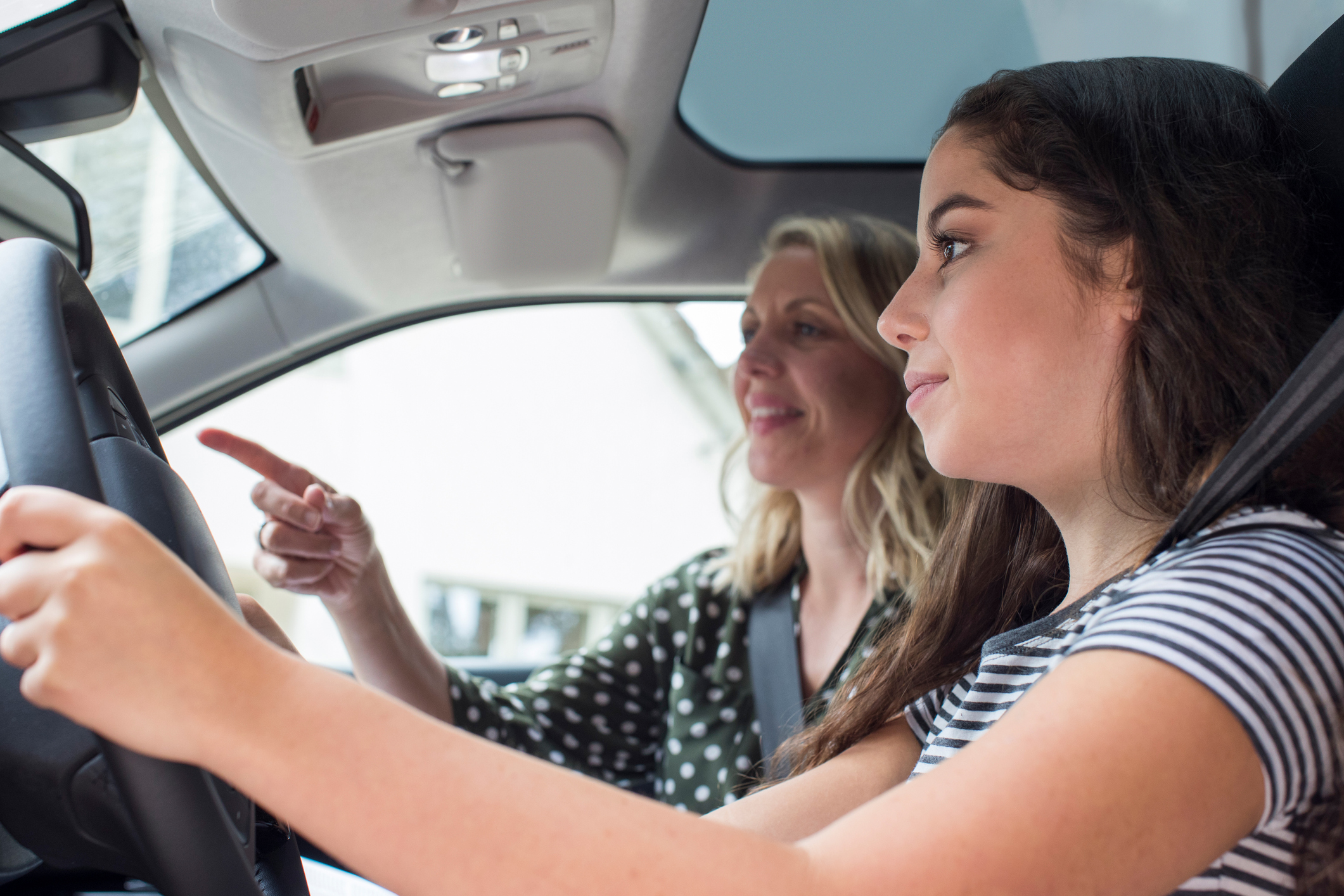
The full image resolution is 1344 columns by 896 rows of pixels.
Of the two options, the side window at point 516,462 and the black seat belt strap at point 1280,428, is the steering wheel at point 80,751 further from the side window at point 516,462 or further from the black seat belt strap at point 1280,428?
the side window at point 516,462

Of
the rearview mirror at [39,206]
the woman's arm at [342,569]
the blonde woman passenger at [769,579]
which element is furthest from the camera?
the blonde woman passenger at [769,579]

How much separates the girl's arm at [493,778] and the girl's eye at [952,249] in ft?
1.80

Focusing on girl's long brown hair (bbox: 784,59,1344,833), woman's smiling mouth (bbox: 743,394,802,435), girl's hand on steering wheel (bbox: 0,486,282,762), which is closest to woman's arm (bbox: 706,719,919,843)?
girl's long brown hair (bbox: 784,59,1344,833)

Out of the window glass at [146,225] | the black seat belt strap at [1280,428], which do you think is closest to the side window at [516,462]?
the window glass at [146,225]

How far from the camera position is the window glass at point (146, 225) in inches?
53.5

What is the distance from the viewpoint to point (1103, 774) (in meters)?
0.58

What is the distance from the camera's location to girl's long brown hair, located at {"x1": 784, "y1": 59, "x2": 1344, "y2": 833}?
2.91ft

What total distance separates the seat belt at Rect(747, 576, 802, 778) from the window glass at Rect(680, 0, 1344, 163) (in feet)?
2.72

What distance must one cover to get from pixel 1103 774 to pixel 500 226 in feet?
4.41

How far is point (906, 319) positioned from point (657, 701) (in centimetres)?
118

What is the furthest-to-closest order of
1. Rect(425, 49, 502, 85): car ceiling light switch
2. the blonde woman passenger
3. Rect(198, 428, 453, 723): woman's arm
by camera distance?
the blonde woman passenger < Rect(198, 428, 453, 723): woman's arm < Rect(425, 49, 502, 85): car ceiling light switch

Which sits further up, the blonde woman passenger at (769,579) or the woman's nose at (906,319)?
the woman's nose at (906,319)

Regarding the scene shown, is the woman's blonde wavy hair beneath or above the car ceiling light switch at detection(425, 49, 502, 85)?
beneath

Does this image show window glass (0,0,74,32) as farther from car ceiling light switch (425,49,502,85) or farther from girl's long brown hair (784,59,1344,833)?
girl's long brown hair (784,59,1344,833)
